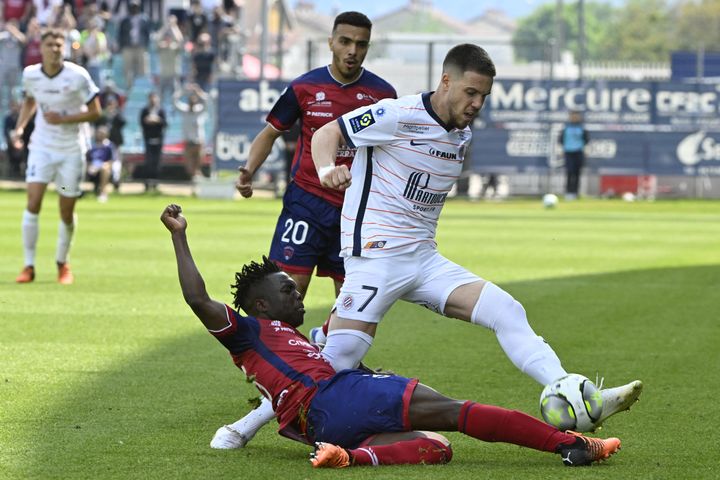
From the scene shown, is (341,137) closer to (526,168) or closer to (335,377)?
(335,377)

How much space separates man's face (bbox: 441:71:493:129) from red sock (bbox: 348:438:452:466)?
1.65 meters

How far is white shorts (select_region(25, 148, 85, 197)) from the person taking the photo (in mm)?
14047

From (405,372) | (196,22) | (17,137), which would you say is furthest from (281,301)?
(196,22)

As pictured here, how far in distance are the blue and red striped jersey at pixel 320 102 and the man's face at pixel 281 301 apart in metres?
2.00

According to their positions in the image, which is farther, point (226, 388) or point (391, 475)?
point (226, 388)

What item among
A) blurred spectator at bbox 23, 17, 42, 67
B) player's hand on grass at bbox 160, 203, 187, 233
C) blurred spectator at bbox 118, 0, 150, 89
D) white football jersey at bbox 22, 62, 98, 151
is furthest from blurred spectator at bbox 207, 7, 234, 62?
player's hand on grass at bbox 160, 203, 187, 233

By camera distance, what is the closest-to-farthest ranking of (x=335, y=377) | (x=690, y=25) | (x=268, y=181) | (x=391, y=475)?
1. (x=391, y=475)
2. (x=335, y=377)
3. (x=268, y=181)
4. (x=690, y=25)

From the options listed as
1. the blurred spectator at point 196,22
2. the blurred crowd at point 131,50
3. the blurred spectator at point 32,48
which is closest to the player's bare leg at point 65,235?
the blurred crowd at point 131,50

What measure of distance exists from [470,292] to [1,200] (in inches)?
950

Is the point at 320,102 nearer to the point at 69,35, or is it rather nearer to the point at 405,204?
the point at 405,204

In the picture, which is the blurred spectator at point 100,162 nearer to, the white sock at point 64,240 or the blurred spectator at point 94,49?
the blurred spectator at point 94,49

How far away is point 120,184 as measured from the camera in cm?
3544

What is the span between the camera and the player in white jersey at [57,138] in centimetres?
1405

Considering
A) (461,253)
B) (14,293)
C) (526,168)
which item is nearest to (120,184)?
(526,168)
